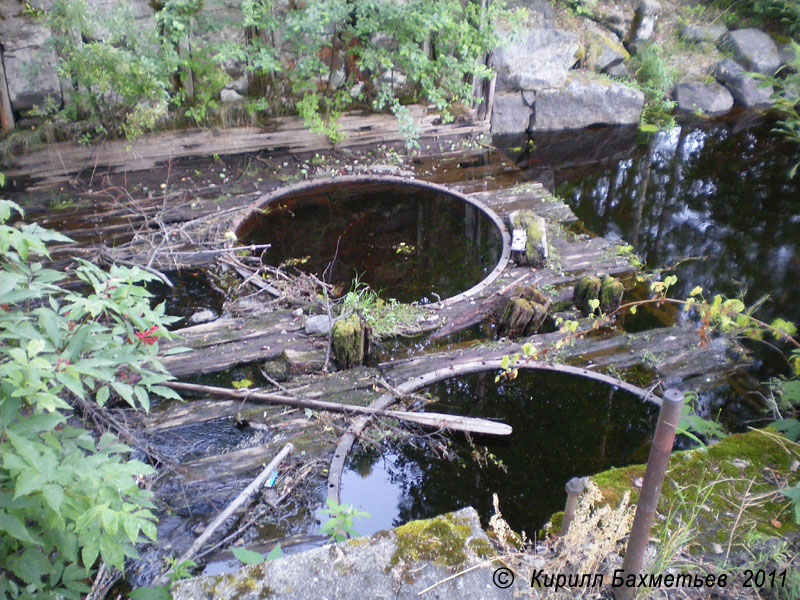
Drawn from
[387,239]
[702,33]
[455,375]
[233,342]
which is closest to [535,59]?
[702,33]

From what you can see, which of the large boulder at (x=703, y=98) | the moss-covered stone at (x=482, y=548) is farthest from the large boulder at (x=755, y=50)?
the moss-covered stone at (x=482, y=548)

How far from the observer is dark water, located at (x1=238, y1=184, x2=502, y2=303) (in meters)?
Answer: 5.80

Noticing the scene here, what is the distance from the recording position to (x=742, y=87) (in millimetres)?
10289

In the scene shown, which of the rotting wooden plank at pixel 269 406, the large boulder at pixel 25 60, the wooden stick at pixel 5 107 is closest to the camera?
the rotting wooden plank at pixel 269 406

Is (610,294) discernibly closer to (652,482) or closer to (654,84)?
(652,482)

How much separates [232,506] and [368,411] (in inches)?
43.5

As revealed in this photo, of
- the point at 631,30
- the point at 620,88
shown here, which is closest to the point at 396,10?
the point at 620,88

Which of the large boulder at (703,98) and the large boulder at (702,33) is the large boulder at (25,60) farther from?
the large boulder at (702,33)

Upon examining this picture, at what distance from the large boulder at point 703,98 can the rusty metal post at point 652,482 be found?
984 centimetres

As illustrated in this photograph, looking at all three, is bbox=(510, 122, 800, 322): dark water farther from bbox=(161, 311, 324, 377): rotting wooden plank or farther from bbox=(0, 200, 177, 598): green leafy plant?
bbox=(0, 200, 177, 598): green leafy plant

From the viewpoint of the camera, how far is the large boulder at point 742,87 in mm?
10250

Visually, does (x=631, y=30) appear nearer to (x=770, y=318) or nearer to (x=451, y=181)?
(x=451, y=181)

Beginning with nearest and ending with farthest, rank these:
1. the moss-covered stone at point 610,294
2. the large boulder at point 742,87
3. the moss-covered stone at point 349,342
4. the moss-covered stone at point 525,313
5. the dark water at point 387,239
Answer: the moss-covered stone at point 349,342, the moss-covered stone at point 525,313, the moss-covered stone at point 610,294, the dark water at point 387,239, the large boulder at point 742,87

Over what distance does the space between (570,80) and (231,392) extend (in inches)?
290
